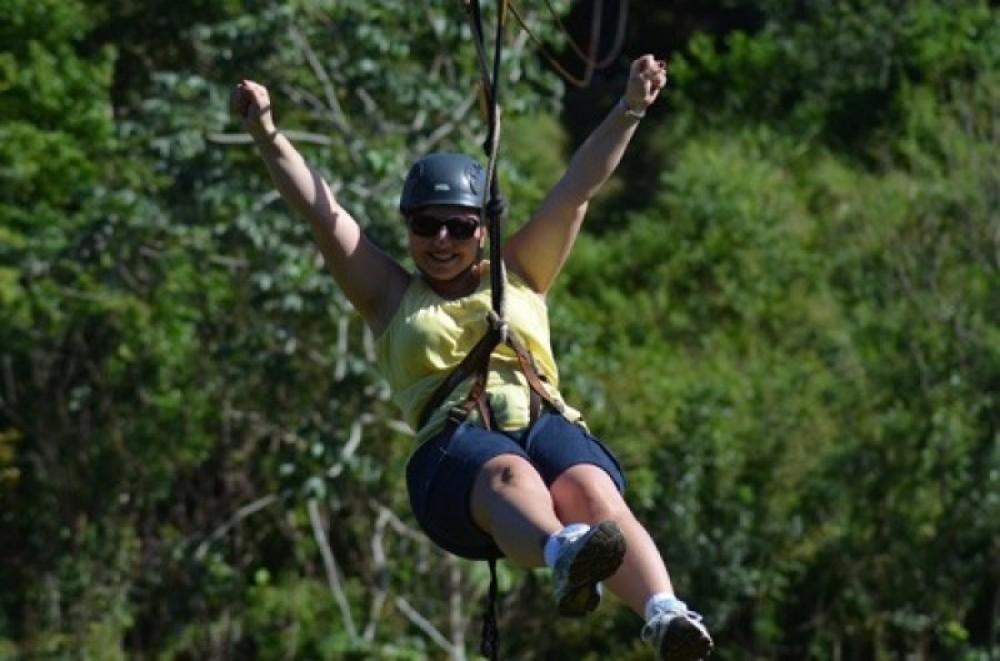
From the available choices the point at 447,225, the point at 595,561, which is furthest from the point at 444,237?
the point at 595,561

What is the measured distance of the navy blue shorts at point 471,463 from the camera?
237 inches

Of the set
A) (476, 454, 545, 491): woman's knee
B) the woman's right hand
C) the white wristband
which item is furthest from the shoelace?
the woman's right hand

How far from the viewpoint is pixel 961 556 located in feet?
53.5

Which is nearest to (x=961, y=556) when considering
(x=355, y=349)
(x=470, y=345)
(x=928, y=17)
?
(x=355, y=349)

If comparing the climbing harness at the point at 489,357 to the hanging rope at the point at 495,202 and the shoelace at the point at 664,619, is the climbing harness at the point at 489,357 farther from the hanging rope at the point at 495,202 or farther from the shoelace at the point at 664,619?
the shoelace at the point at 664,619

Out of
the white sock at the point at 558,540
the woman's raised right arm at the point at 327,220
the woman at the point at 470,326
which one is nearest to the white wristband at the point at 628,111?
the woman at the point at 470,326

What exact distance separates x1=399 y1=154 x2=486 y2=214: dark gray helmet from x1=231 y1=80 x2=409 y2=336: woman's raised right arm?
18 cm

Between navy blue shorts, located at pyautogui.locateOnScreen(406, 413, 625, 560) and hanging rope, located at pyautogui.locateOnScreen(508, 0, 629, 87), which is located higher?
hanging rope, located at pyautogui.locateOnScreen(508, 0, 629, 87)

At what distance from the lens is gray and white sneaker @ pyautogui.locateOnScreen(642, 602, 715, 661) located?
551cm

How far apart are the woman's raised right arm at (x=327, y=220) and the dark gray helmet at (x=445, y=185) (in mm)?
184

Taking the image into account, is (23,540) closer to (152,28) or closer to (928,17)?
(152,28)

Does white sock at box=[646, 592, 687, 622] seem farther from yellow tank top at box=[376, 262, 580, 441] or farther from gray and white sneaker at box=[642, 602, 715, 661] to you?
yellow tank top at box=[376, 262, 580, 441]

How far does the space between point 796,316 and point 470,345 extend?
42.0 ft

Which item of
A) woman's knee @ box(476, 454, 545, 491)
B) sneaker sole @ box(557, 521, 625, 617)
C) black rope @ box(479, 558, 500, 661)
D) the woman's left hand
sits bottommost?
black rope @ box(479, 558, 500, 661)
